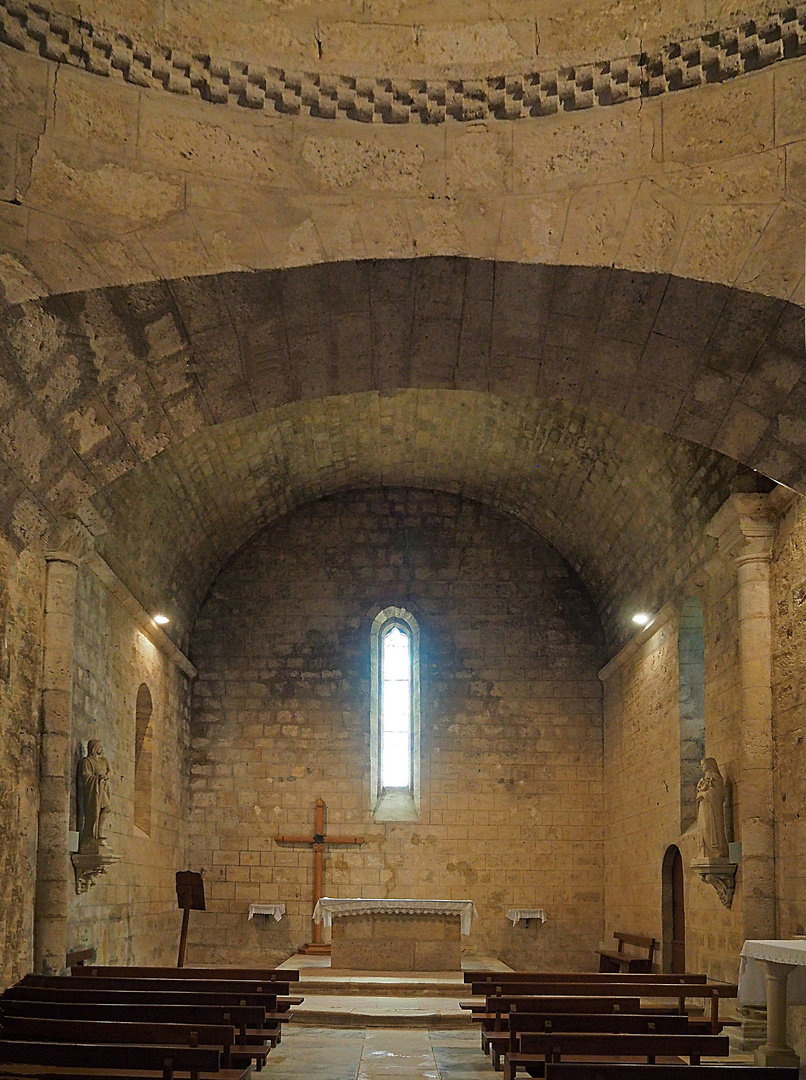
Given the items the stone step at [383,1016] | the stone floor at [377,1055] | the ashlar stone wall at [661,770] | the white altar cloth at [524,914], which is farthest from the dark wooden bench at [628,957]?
the stone floor at [377,1055]

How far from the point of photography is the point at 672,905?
567 inches

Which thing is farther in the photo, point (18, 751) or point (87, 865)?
point (87, 865)

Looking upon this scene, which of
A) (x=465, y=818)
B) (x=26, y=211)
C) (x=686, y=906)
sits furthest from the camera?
(x=465, y=818)

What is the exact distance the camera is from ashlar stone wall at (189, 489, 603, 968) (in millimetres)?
17734

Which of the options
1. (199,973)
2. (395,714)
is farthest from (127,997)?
(395,714)

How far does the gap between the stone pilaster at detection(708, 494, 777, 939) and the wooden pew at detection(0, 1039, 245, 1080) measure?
5.91 m

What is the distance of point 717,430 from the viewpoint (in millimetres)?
7719

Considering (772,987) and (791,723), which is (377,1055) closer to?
(772,987)

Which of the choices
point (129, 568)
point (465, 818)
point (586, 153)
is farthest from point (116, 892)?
point (586, 153)

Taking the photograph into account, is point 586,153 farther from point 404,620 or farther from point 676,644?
point 404,620

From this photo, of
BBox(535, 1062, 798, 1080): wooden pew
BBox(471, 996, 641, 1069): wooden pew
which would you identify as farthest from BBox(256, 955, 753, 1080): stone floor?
BBox(535, 1062, 798, 1080): wooden pew

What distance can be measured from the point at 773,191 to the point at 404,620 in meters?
12.9

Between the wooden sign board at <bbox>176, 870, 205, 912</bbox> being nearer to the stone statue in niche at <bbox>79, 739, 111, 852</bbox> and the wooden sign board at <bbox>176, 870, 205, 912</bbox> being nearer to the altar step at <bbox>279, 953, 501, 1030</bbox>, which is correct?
the altar step at <bbox>279, 953, 501, 1030</bbox>

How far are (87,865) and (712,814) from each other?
565 centimetres
